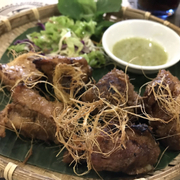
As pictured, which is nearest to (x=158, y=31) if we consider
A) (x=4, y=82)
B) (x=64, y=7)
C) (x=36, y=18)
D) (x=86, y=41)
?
(x=86, y=41)

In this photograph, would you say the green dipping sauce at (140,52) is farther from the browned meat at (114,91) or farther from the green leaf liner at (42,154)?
the green leaf liner at (42,154)

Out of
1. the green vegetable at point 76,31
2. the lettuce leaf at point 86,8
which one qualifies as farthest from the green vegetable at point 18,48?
the lettuce leaf at point 86,8

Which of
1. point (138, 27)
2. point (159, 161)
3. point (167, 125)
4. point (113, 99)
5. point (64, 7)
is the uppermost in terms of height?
point (64, 7)

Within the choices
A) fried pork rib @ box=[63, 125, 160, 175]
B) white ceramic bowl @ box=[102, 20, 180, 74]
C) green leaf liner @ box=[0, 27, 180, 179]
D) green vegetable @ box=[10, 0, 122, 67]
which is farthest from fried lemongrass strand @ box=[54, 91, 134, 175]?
green vegetable @ box=[10, 0, 122, 67]

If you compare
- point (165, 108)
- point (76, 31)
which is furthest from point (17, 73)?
point (165, 108)

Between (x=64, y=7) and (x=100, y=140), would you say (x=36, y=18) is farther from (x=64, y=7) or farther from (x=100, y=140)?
(x=100, y=140)

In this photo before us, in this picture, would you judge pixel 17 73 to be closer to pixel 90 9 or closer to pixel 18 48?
pixel 18 48
